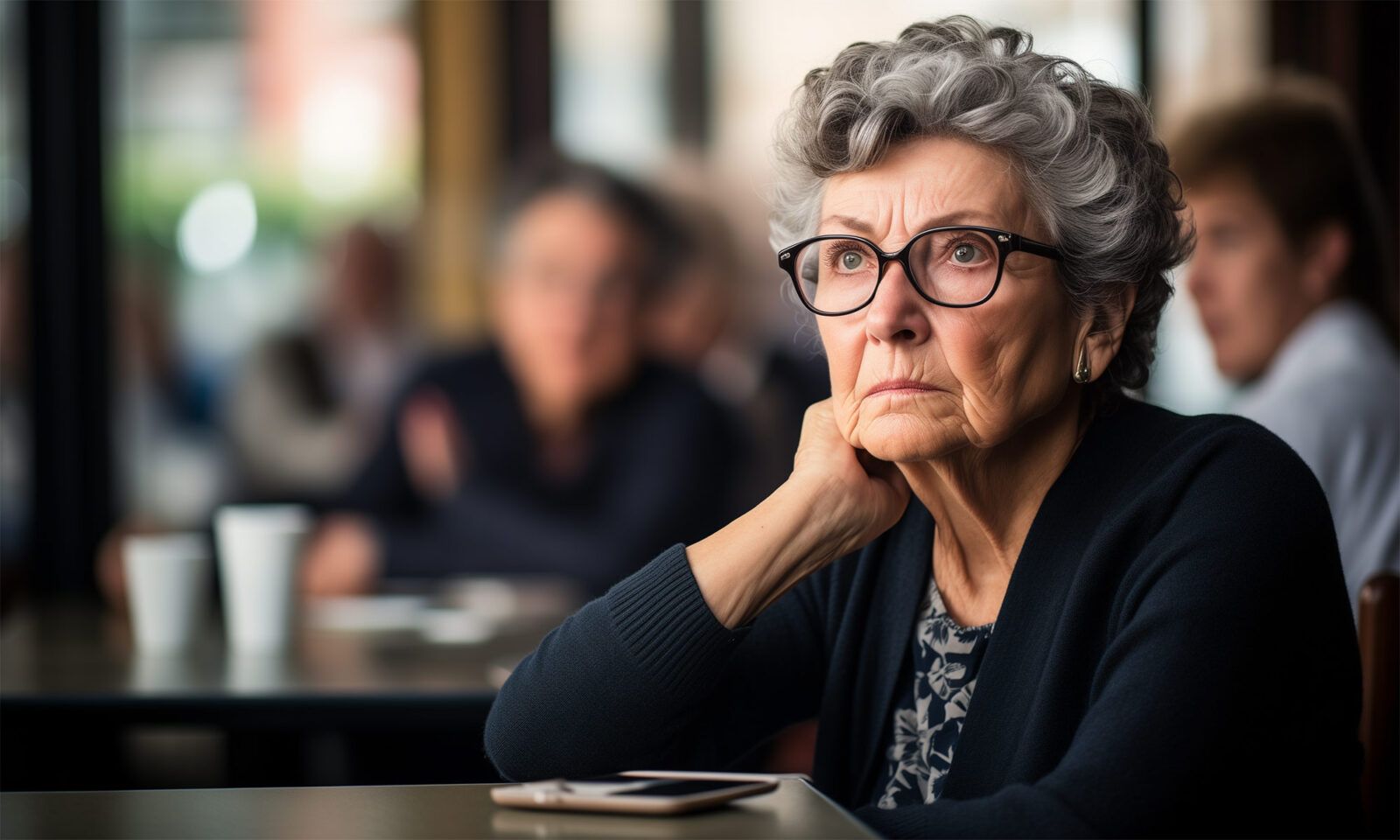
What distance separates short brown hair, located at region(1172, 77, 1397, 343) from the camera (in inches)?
88.6

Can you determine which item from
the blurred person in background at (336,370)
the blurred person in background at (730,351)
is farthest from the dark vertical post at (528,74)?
the blurred person in background at (730,351)

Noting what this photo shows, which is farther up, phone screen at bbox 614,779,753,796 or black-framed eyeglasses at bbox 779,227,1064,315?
black-framed eyeglasses at bbox 779,227,1064,315

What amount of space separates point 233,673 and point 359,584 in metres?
0.99

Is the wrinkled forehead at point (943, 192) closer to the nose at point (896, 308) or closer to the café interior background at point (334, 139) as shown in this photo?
the nose at point (896, 308)

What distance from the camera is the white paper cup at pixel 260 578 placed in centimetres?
210

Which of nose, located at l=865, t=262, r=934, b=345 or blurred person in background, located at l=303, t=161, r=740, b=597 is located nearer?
nose, located at l=865, t=262, r=934, b=345

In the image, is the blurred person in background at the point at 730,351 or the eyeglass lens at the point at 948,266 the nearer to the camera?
the eyeglass lens at the point at 948,266

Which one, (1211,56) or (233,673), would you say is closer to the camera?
(233,673)

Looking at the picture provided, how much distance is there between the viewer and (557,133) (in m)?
4.45

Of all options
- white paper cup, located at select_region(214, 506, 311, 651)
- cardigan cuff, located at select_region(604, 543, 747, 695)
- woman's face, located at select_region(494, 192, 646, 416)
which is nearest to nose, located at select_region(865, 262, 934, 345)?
cardigan cuff, located at select_region(604, 543, 747, 695)

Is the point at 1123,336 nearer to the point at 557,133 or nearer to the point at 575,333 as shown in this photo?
the point at 575,333

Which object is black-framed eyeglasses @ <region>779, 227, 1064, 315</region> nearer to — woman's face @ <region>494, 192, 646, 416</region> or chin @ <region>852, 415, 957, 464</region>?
chin @ <region>852, 415, 957, 464</region>

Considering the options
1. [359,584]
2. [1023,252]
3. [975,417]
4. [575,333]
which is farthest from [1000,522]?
[575,333]

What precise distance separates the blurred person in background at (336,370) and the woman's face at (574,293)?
1115mm
